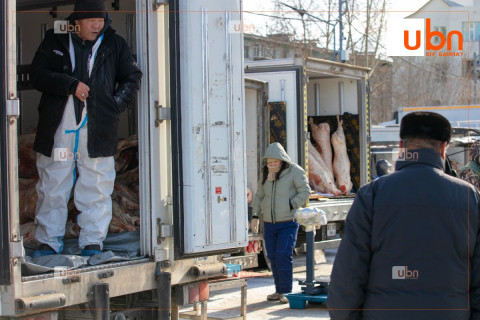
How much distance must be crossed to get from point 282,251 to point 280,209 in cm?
46

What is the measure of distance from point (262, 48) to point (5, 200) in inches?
1163

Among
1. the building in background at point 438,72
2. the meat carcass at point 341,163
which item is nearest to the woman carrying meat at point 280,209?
the meat carcass at point 341,163

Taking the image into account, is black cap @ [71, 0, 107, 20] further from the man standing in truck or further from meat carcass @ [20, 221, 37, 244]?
meat carcass @ [20, 221, 37, 244]

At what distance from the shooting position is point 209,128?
5621 millimetres

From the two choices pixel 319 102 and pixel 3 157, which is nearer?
pixel 3 157

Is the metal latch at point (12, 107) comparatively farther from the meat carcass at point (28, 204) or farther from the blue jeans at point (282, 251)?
the blue jeans at point (282, 251)

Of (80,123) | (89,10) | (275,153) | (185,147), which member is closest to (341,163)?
(275,153)

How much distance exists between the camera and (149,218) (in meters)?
5.42

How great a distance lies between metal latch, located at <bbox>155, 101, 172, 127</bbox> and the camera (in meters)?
5.47

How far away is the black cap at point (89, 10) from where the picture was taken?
219 inches

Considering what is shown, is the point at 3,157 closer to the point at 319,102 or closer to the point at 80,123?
the point at 80,123

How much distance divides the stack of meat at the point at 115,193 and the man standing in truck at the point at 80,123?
43cm

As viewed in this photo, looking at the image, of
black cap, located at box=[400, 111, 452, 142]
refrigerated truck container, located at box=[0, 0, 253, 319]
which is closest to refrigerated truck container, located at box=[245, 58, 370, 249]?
refrigerated truck container, located at box=[0, 0, 253, 319]

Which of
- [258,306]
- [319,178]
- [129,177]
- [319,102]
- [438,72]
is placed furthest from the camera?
[438,72]
